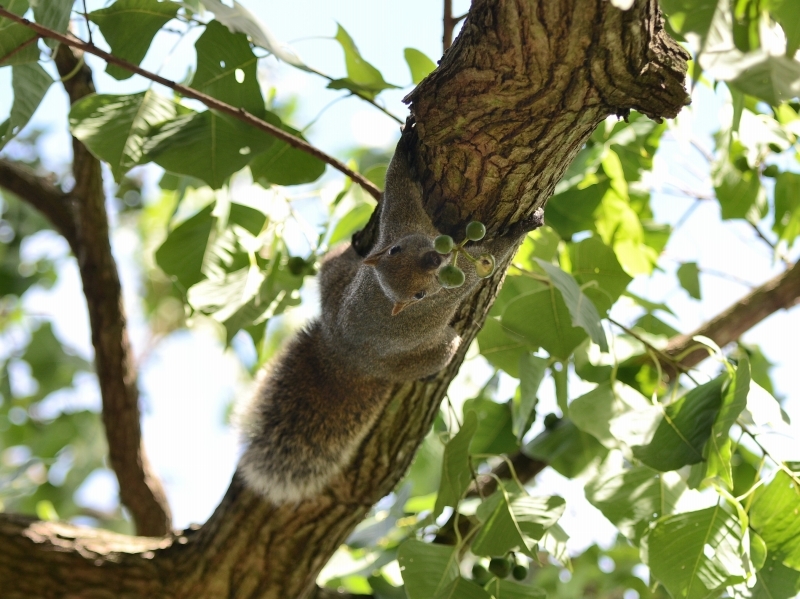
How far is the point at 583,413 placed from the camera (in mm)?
2379

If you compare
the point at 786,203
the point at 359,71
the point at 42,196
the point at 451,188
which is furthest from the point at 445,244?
the point at 42,196

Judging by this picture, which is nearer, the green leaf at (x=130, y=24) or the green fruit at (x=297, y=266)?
the green leaf at (x=130, y=24)

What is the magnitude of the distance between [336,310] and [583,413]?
3.15 ft

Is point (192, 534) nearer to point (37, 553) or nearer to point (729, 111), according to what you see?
point (37, 553)

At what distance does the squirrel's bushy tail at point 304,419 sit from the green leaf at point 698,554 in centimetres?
104

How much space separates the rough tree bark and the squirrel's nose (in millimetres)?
93

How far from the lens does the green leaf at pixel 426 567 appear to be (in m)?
2.15

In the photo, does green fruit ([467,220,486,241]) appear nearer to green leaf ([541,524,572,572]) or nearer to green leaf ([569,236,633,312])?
green leaf ([569,236,633,312])

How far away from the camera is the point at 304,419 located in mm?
2826

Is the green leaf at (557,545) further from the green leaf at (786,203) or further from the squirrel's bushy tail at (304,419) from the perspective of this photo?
the green leaf at (786,203)

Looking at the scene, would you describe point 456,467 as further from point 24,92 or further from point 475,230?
point 24,92

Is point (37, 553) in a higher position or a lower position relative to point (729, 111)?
lower

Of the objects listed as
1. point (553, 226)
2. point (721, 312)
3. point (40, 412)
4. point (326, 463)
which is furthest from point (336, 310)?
point (40, 412)

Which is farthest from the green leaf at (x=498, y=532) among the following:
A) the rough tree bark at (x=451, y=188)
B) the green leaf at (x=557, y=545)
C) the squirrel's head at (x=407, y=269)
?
the squirrel's head at (x=407, y=269)
